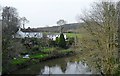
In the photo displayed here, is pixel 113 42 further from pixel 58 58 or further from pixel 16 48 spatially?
pixel 58 58

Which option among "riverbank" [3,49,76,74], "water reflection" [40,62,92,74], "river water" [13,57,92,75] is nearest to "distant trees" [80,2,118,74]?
"water reflection" [40,62,92,74]

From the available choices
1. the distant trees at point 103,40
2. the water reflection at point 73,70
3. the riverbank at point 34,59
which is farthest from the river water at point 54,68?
the distant trees at point 103,40

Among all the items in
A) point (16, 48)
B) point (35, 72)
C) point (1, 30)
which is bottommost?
point (35, 72)

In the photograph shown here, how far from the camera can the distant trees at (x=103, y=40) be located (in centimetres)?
1481

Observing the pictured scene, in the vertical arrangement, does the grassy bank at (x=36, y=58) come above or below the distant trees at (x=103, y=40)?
below

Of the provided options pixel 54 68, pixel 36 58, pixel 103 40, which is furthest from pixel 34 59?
pixel 103 40

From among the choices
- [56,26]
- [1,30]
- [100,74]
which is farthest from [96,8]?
[56,26]

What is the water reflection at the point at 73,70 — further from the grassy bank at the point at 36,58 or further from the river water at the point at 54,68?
the grassy bank at the point at 36,58

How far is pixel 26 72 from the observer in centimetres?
2244

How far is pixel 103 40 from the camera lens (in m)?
15.1

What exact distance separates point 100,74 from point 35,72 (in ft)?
28.9

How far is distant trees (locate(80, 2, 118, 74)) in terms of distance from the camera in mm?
14812

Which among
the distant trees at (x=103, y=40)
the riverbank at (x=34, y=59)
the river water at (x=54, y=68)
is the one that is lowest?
the river water at (x=54, y=68)

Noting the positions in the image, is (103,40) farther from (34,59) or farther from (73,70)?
(34,59)
